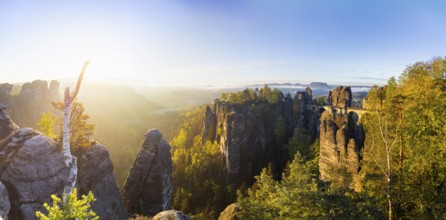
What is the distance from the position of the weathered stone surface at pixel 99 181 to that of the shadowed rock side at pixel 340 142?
30.1 meters

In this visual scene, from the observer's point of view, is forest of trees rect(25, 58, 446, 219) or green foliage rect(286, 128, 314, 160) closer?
forest of trees rect(25, 58, 446, 219)

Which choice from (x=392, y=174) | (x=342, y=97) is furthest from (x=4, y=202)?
(x=342, y=97)

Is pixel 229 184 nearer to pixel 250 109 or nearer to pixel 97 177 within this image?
pixel 250 109

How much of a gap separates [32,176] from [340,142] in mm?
42265

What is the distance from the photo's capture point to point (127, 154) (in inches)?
4343

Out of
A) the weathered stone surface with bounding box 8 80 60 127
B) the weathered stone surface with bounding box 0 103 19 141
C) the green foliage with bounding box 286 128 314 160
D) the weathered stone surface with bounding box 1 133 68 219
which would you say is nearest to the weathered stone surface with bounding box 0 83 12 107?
the weathered stone surface with bounding box 8 80 60 127

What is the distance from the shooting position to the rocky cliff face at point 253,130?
6956cm

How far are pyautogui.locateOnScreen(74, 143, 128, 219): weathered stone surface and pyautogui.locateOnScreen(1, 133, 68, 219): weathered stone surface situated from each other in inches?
237

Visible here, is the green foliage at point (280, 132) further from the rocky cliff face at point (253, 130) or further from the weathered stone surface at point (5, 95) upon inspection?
the weathered stone surface at point (5, 95)

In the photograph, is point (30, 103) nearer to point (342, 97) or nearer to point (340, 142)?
point (340, 142)

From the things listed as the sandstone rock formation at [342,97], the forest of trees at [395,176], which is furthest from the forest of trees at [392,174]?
the sandstone rock formation at [342,97]

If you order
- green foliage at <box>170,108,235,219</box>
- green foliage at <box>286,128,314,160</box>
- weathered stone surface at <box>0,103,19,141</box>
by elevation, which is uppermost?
weathered stone surface at <box>0,103,19,141</box>

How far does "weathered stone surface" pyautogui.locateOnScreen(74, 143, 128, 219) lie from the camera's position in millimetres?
23109

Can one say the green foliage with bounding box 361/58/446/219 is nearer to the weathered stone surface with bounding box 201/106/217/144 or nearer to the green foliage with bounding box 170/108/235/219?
the green foliage with bounding box 170/108/235/219
